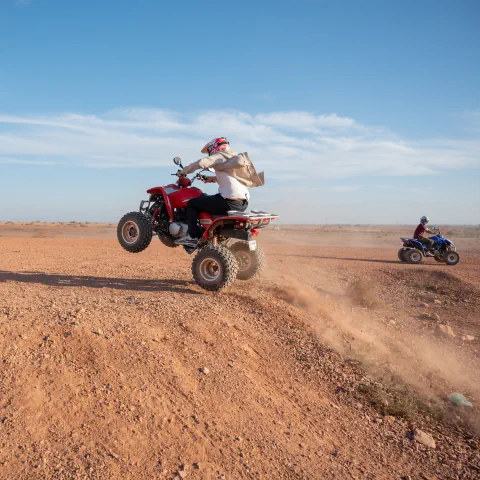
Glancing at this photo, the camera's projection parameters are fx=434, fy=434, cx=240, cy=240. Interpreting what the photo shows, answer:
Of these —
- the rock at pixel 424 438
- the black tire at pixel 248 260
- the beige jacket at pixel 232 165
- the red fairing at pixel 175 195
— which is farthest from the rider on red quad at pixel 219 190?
the rock at pixel 424 438

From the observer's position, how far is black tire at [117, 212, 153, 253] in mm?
7738

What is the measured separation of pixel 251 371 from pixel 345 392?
1.10m

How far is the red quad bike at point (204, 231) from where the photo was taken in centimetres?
708

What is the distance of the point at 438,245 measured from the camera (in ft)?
58.9

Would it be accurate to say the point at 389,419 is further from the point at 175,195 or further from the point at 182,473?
the point at 175,195

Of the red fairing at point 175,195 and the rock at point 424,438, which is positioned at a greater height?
the red fairing at point 175,195

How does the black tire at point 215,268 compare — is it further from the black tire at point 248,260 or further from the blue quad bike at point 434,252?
the blue quad bike at point 434,252

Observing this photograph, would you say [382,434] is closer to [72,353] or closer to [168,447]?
[168,447]

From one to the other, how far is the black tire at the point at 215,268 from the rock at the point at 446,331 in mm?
3844

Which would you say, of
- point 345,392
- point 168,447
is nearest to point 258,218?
point 345,392

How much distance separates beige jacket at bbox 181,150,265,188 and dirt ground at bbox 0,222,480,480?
1998 mm

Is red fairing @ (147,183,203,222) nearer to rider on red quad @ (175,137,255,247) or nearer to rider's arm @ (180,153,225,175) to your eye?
rider on red quad @ (175,137,255,247)

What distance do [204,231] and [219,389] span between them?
3.69 m

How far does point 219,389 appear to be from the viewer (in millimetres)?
4391
